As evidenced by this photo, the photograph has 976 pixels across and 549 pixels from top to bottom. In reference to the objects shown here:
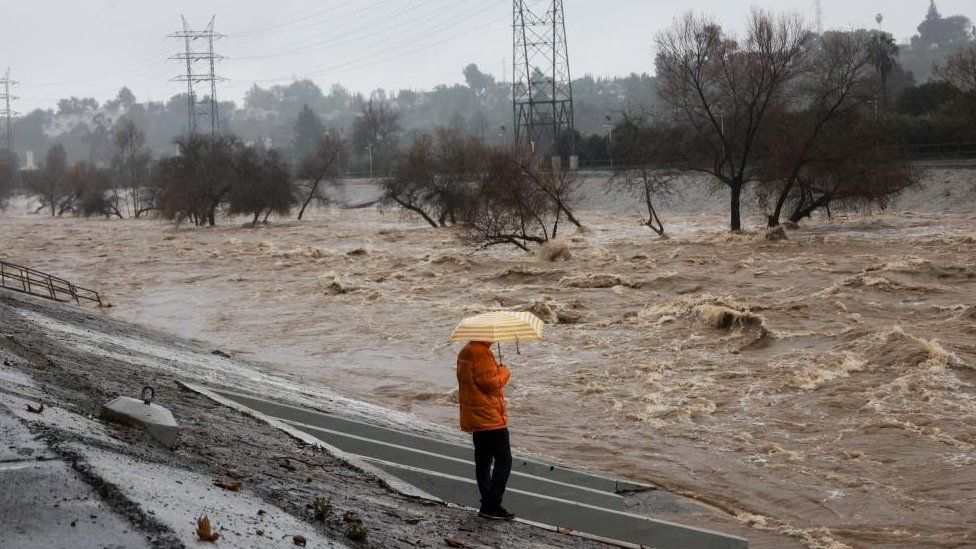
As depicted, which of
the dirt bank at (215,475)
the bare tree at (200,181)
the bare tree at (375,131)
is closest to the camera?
the dirt bank at (215,475)

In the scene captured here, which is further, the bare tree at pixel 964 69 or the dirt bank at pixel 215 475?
the bare tree at pixel 964 69

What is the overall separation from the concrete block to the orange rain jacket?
2.95 meters

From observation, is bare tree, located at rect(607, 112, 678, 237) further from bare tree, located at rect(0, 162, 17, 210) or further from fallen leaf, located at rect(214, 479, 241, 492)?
bare tree, located at rect(0, 162, 17, 210)

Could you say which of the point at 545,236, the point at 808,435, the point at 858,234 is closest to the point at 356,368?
the point at 808,435

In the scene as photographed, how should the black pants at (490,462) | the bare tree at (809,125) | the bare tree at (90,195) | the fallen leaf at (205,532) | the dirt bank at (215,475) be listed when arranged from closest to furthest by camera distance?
1. the fallen leaf at (205,532)
2. the dirt bank at (215,475)
3. the black pants at (490,462)
4. the bare tree at (809,125)
5. the bare tree at (90,195)

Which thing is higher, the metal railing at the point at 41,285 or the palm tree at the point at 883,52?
the palm tree at the point at 883,52

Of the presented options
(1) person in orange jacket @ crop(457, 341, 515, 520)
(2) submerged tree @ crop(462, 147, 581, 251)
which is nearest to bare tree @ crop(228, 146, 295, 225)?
(2) submerged tree @ crop(462, 147, 581, 251)

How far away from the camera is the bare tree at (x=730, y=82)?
162 feet

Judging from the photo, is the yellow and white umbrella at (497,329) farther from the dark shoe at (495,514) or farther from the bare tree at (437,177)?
the bare tree at (437,177)

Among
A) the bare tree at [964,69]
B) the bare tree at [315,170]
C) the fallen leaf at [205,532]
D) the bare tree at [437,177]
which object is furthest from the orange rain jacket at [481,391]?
the bare tree at [315,170]

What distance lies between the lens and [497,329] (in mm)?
9508

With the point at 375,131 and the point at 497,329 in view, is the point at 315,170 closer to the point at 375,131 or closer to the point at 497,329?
the point at 375,131

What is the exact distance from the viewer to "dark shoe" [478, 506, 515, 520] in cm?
955

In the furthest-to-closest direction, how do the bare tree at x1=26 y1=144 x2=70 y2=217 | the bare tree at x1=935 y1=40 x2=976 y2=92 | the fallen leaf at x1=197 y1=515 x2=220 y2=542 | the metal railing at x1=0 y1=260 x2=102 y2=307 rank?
the bare tree at x1=26 y1=144 x2=70 y2=217 → the bare tree at x1=935 y1=40 x2=976 y2=92 → the metal railing at x1=0 y1=260 x2=102 y2=307 → the fallen leaf at x1=197 y1=515 x2=220 y2=542
